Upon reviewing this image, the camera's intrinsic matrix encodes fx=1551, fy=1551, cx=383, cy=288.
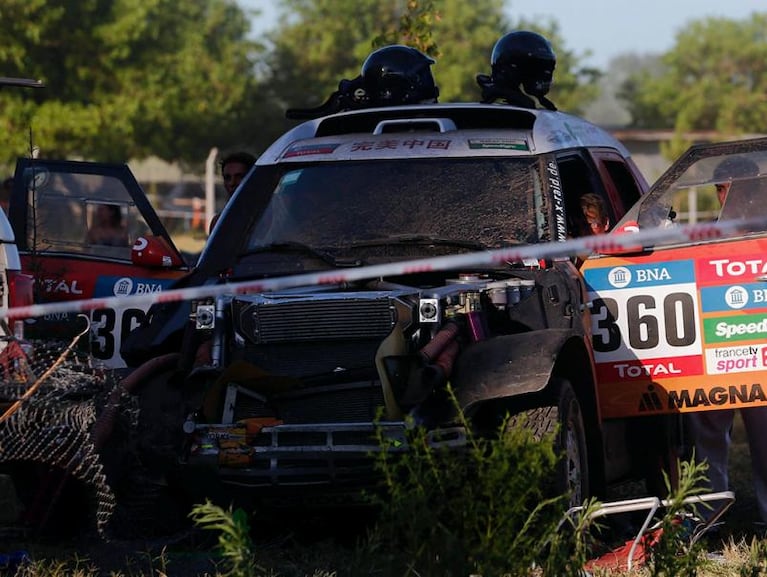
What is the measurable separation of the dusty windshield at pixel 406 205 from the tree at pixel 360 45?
5907 centimetres

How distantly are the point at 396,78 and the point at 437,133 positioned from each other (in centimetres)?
119

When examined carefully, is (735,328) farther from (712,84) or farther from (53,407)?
(712,84)

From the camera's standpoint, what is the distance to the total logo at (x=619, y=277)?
746cm

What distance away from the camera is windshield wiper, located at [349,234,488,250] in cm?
744

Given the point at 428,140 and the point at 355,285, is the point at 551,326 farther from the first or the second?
the point at 428,140

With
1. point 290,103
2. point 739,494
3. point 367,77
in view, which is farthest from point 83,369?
point 290,103

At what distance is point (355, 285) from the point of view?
7.12 metres

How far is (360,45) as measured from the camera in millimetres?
67688

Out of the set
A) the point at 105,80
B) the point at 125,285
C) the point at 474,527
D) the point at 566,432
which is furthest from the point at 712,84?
the point at 474,527

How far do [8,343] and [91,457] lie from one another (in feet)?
1.82

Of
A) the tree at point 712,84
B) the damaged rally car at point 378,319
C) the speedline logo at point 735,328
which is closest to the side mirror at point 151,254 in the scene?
the damaged rally car at point 378,319

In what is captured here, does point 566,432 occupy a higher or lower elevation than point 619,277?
lower

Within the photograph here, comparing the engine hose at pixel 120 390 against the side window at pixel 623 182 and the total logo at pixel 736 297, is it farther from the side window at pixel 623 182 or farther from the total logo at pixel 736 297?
the side window at pixel 623 182

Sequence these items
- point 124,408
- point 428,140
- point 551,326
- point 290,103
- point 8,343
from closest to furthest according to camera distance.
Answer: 1. point 8,343
2. point 124,408
3. point 551,326
4. point 428,140
5. point 290,103
